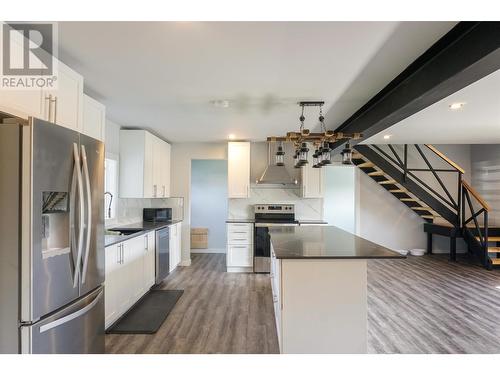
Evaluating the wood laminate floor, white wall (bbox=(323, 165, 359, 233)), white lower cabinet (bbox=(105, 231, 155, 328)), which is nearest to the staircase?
white wall (bbox=(323, 165, 359, 233))

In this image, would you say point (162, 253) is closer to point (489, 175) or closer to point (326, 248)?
point (326, 248)

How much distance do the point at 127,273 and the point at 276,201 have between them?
11.1 ft

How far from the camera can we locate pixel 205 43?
81.0 inches

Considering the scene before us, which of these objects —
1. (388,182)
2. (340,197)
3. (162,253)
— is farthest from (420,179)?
(162,253)

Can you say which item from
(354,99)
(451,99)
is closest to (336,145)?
(354,99)

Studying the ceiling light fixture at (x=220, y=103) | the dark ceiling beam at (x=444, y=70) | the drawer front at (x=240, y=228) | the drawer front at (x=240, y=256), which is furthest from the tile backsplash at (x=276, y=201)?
the dark ceiling beam at (x=444, y=70)

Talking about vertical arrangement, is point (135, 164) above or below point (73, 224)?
above

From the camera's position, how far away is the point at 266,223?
537cm

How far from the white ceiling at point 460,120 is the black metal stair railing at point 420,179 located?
1289mm

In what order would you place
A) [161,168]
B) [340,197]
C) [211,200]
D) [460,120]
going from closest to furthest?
[460,120] < [161,168] < [340,197] < [211,200]

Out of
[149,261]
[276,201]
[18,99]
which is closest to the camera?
[18,99]

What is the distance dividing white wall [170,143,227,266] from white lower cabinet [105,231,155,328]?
180cm

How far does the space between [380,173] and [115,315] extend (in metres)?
5.93

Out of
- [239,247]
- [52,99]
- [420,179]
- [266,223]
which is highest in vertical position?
[52,99]
